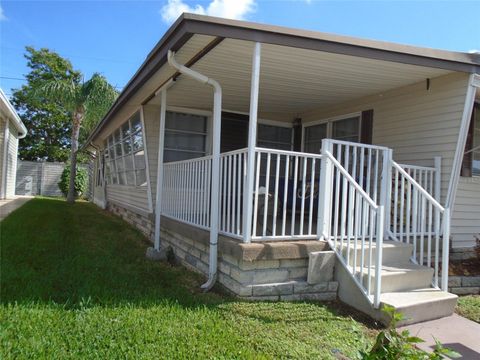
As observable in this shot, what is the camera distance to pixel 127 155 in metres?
8.88

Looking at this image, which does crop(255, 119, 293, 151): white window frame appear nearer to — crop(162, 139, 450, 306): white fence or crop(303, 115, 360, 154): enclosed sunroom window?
crop(303, 115, 360, 154): enclosed sunroom window

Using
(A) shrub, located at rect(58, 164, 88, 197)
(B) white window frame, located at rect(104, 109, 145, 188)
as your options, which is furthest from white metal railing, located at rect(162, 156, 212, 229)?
(A) shrub, located at rect(58, 164, 88, 197)

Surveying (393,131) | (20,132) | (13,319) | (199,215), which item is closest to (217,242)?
(199,215)

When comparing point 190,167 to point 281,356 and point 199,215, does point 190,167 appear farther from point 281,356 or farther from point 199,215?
point 281,356

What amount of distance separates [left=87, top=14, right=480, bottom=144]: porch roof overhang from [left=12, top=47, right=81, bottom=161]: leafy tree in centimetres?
2491

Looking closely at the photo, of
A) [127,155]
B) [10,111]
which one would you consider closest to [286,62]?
[127,155]

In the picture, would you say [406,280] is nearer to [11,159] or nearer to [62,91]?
[62,91]

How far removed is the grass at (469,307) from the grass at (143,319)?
4.35ft

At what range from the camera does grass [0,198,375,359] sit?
2.68 m

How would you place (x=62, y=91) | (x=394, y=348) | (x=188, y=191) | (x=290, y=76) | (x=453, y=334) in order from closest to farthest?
(x=394, y=348), (x=453, y=334), (x=290, y=76), (x=188, y=191), (x=62, y=91)

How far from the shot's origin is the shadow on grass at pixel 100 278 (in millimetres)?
3514

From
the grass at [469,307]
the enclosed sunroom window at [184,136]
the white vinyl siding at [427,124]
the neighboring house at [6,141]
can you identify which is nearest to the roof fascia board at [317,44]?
the white vinyl siding at [427,124]

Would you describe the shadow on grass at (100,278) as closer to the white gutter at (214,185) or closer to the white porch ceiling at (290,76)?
the white gutter at (214,185)

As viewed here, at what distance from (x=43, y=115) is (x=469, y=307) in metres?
30.3
